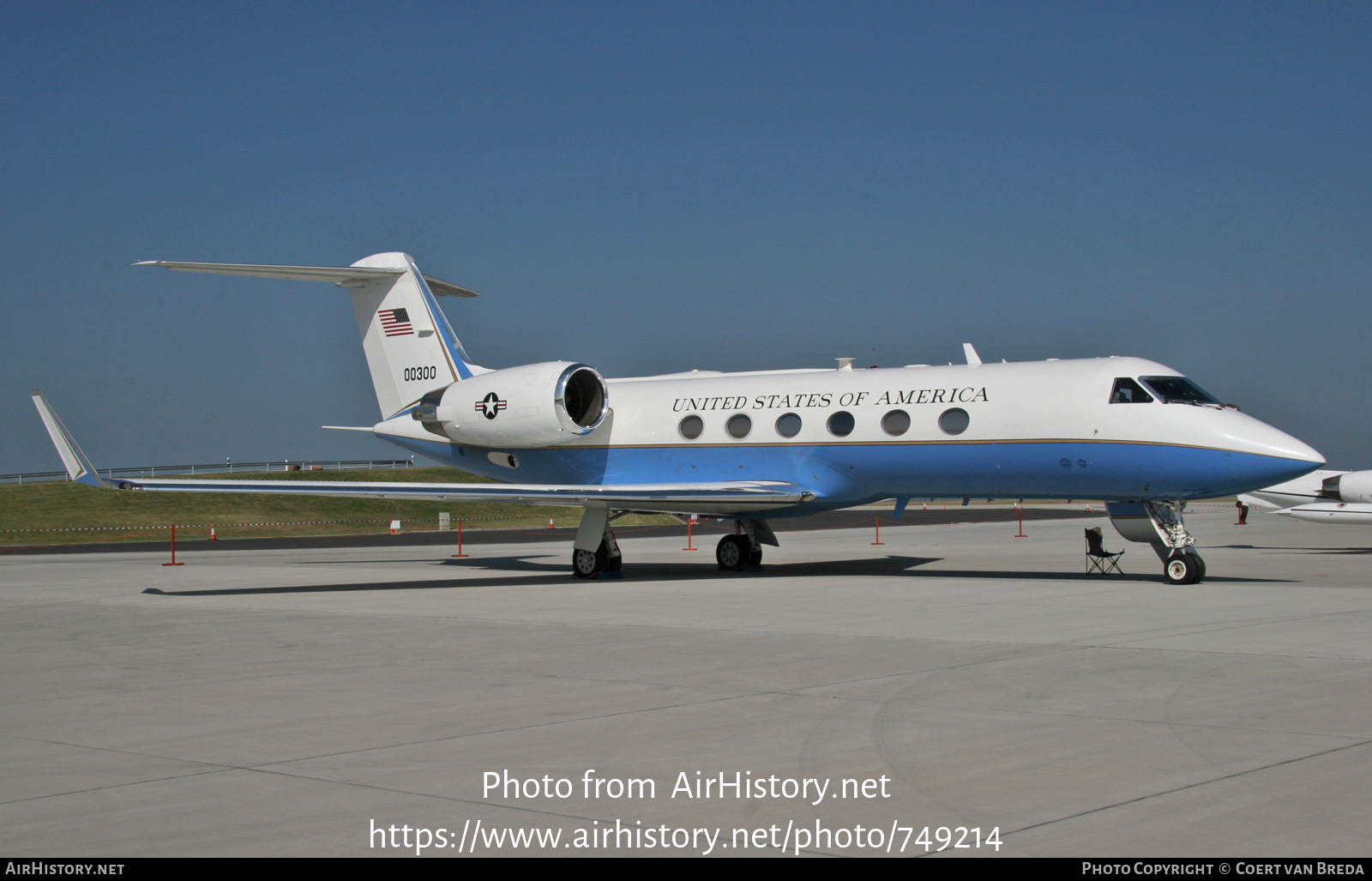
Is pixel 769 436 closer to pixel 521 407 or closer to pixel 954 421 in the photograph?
pixel 954 421

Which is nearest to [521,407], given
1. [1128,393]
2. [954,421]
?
[954,421]

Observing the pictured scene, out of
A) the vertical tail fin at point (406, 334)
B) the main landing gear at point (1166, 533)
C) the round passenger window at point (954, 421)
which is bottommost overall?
the main landing gear at point (1166, 533)

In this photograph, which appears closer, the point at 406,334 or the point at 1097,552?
the point at 1097,552

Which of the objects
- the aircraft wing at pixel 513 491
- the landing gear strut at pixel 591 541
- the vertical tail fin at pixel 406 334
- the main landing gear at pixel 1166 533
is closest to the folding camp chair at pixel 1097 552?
the main landing gear at pixel 1166 533

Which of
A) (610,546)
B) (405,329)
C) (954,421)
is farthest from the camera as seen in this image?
(405,329)

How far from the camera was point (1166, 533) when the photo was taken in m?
17.5

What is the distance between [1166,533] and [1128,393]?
211 cm

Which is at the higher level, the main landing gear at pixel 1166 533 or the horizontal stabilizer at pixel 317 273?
the horizontal stabilizer at pixel 317 273

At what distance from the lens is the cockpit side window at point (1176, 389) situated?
16.9 meters

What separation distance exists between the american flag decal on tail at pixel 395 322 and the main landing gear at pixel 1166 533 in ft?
41.5

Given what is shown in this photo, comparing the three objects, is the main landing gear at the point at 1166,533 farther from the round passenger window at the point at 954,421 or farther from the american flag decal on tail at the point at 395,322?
the american flag decal on tail at the point at 395,322

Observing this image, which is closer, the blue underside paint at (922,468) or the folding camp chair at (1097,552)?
the blue underside paint at (922,468)

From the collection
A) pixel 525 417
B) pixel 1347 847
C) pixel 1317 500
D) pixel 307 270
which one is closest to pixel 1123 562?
pixel 1317 500

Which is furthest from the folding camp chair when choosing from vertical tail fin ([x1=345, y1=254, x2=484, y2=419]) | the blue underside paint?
vertical tail fin ([x1=345, y1=254, x2=484, y2=419])
